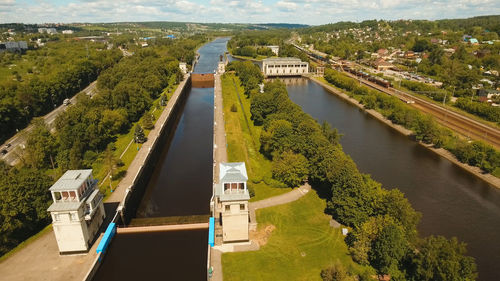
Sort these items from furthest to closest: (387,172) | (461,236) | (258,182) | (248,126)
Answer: (248,126)
(387,172)
(258,182)
(461,236)

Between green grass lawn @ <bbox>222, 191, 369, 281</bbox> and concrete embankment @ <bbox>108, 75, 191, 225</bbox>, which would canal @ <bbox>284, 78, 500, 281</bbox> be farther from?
concrete embankment @ <bbox>108, 75, 191, 225</bbox>

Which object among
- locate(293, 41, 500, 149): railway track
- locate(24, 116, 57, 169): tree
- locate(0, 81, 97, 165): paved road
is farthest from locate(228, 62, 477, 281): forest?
locate(0, 81, 97, 165): paved road

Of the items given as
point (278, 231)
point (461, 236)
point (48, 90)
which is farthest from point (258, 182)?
point (48, 90)

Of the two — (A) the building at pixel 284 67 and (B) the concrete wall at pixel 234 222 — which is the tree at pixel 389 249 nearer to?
(B) the concrete wall at pixel 234 222

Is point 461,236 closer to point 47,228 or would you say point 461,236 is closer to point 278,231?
point 278,231

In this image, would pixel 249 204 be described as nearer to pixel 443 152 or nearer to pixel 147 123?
pixel 147 123
